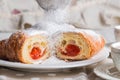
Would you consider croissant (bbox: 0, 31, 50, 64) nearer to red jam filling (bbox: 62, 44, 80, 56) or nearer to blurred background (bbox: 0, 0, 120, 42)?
red jam filling (bbox: 62, 44, 80, 56)

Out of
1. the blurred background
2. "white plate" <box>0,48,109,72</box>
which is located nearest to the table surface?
"white plate" <box>0,48,109,72</box>

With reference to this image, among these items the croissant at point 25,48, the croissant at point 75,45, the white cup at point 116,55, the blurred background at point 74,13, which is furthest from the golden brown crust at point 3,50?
the blurred background at point 74,13

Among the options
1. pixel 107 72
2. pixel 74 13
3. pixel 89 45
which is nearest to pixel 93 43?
pixel 89 45

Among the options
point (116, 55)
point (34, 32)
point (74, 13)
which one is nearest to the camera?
point (116, 55)

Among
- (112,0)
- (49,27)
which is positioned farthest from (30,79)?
(112,0)

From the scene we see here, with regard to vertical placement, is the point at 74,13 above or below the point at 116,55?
below

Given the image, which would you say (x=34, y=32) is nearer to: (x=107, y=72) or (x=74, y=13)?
(x=107, y=72)
